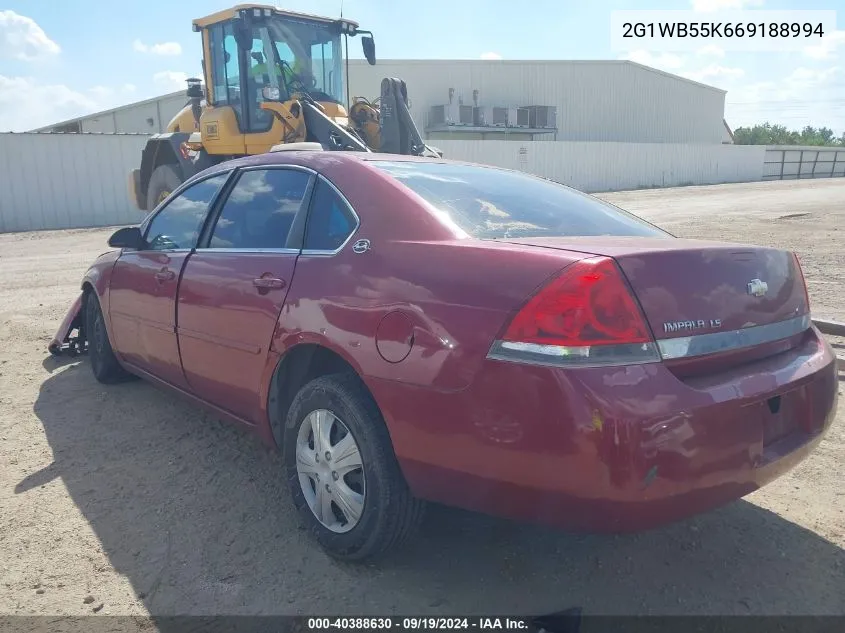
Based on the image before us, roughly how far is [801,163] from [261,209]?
176ft

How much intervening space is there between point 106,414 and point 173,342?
1028 mm

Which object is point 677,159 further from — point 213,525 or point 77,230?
point 213,525

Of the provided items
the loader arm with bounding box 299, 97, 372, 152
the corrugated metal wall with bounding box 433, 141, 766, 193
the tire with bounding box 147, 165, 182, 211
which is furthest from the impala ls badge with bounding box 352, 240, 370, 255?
the corrugated metal wall with bounding box 433, 141, 766, 193

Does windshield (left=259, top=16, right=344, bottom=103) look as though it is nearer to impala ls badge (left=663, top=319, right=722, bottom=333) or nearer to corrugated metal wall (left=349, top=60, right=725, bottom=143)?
impala ls badge (left=663, top=319, right=722, bottom=333)

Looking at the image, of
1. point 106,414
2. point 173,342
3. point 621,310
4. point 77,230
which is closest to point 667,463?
point 621,310

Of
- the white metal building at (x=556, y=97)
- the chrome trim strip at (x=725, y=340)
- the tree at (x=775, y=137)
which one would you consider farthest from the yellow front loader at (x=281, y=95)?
the tree at (x=775, y=137)

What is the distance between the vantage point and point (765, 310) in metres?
2.47

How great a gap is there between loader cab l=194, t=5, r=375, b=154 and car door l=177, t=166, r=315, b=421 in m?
6.46

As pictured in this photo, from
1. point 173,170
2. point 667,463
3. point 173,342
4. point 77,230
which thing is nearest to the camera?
point 667,463

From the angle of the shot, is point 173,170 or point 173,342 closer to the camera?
point 173,342

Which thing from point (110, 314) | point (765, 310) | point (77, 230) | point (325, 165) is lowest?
point (77, 230)

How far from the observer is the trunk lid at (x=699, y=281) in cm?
217

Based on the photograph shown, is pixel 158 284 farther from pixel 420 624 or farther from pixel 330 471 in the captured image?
pixel 420 624

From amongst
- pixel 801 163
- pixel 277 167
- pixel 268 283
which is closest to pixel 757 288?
pixel 268 283
